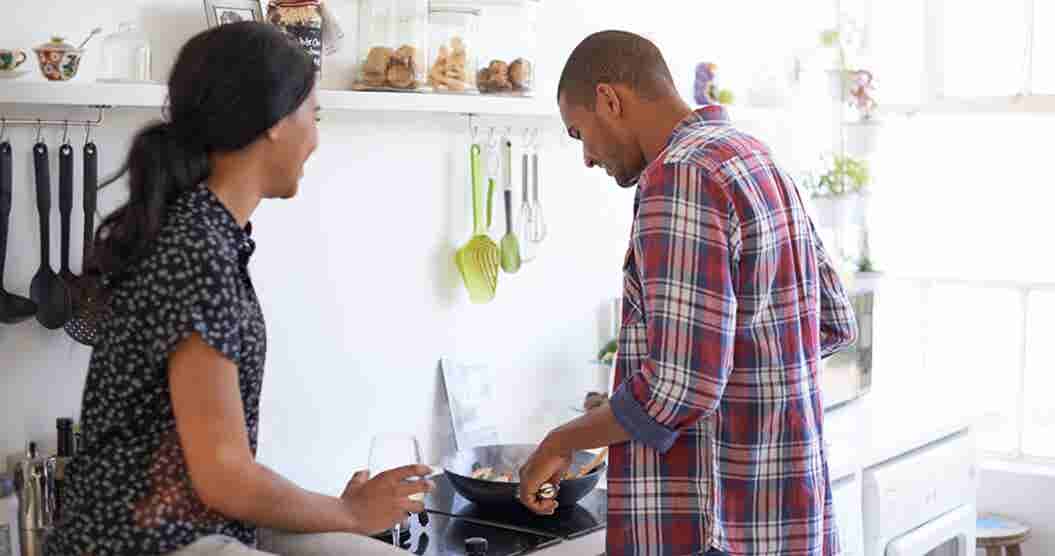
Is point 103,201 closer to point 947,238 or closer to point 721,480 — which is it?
point 721,480

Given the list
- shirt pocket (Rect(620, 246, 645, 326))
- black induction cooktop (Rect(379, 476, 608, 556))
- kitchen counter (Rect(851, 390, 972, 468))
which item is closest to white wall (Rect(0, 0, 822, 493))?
black induction cooktop (Rect(379, 476, 608, 556))

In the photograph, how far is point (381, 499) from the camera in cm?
163

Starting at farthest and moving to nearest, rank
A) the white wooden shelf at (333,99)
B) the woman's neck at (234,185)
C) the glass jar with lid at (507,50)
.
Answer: the glass jar with lid at (507,50) < the white wooden shelf at (333,99) < the woman's neck at (234,185)

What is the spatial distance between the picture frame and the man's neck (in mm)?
771

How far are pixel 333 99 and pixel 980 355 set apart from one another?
231cm

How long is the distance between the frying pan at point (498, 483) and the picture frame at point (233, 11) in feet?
2.93

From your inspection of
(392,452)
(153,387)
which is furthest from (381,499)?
(392,452)

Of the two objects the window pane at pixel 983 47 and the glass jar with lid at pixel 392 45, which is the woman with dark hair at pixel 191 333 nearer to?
the glass jar with lid at pixel 392 45

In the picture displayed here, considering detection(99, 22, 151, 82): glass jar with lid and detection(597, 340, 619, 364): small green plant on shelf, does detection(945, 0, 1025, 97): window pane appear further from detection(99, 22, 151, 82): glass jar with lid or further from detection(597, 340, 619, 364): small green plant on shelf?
detection(99, 22, 151, 82): glass jar with lid

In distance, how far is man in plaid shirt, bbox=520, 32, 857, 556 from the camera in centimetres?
175

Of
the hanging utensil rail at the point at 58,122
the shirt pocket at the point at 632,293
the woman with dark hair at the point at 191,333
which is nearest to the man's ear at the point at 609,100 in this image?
the shirt pocket at the point at 632,293

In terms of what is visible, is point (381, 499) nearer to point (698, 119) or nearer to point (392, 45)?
point (698, 119)

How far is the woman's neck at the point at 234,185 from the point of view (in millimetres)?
1513

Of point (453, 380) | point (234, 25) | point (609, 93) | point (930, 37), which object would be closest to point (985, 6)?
point (930, 37)
